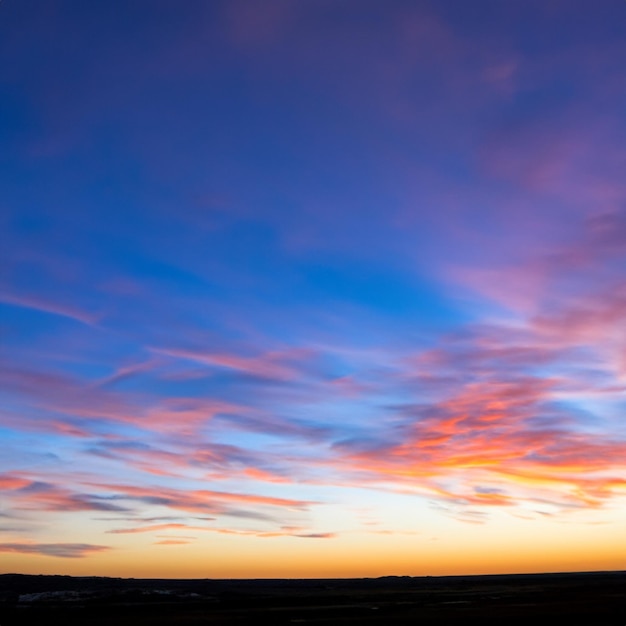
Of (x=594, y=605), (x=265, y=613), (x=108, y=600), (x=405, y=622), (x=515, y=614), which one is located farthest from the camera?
(x=108, y=600)

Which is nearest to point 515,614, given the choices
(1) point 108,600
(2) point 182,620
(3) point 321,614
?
(3) point 321,614

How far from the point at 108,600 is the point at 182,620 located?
1502 inches

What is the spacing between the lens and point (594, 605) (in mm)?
66250

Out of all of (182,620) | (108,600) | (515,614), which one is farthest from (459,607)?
(108,600)

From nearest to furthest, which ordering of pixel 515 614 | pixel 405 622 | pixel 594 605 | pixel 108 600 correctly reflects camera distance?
1. pixel 405 622
2. pixel 515 614
3. pixel 594 605
4. pixel 108 600

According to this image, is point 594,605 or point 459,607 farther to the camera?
point 459,607

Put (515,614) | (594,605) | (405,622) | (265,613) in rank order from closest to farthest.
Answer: (405,622) < (515,614) < (594,605) < (265,613)

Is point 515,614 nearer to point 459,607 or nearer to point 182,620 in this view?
point 459,607

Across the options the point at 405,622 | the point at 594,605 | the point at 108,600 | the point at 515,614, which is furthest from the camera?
the point at 108,600

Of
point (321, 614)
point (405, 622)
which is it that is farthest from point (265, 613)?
point (405, 622)

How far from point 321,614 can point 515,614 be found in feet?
64.1

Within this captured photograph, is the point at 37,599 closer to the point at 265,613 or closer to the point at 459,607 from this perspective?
the point at 265,613

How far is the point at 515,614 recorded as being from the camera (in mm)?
60188

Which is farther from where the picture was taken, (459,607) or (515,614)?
(459,607)
